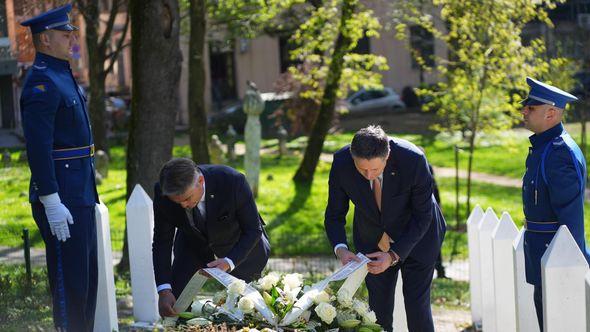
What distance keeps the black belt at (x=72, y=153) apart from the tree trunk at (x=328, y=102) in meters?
9.56

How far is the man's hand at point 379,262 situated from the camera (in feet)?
18.7

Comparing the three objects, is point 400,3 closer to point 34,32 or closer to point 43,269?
point 43,269

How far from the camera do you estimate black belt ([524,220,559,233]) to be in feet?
19.8

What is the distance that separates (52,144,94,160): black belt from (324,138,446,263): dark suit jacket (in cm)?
150

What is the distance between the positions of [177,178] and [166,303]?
749 mm

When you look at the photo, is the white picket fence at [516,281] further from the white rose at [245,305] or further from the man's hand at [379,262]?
the white rose at [245,305]

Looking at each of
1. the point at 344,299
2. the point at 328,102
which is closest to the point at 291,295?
the point at 344,299

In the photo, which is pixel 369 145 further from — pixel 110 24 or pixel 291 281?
A: pixel 110 24

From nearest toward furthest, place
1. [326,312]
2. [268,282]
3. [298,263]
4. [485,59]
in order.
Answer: [326,312] → [268,282] → [298,263] → [485,59]

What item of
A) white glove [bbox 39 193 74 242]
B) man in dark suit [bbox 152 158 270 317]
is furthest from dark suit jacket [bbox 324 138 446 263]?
white glove [bbox 39 193 74 242]

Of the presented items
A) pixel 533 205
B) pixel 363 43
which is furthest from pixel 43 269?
pixel 363 43

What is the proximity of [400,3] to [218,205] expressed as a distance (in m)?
11.6

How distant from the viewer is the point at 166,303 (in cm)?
562

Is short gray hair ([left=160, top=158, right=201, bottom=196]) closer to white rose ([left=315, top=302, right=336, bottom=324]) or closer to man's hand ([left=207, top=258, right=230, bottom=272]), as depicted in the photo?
man's hand ([left=207, top=258, right=230, bottom=272])
